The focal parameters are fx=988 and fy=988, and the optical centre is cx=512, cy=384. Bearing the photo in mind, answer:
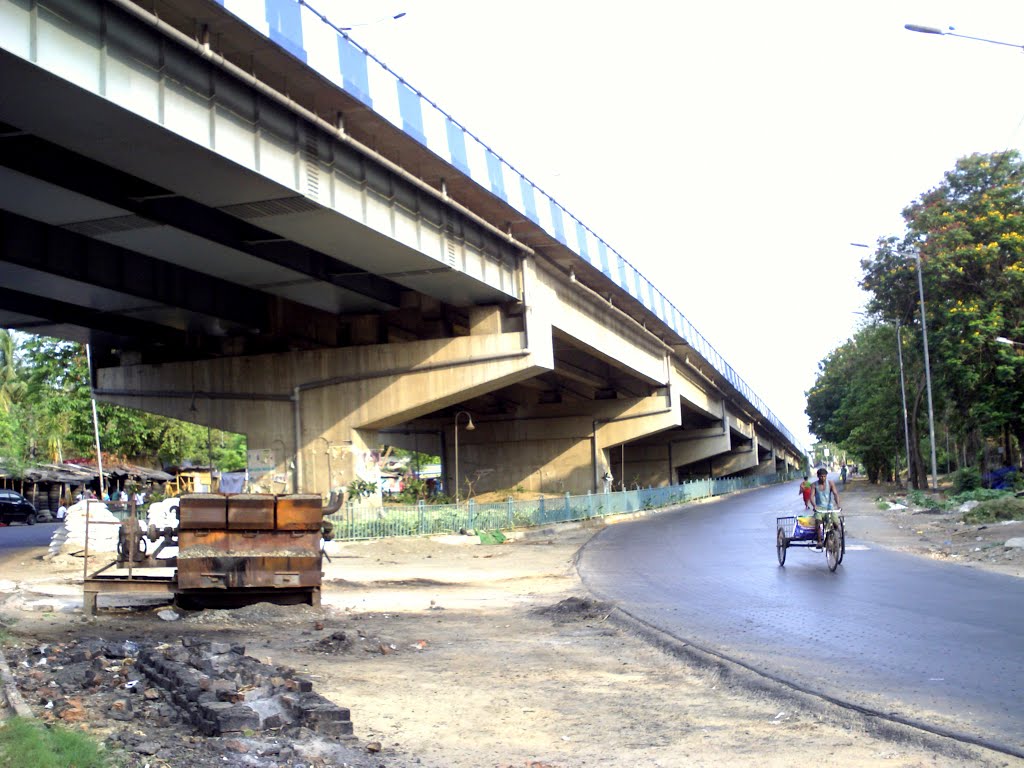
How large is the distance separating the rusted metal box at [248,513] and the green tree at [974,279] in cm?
3155

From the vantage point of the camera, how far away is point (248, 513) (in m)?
13.0

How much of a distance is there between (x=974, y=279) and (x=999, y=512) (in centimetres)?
1859

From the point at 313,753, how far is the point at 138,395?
107ft

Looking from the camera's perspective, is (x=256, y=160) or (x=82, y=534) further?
(x=82, y=534)

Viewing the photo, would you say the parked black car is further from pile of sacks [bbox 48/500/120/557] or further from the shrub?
the shrub

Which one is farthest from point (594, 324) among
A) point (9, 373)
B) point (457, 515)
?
point (9, 373)

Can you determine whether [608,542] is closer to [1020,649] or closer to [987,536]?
[987,536]

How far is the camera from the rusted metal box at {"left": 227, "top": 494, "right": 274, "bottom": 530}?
12938mm

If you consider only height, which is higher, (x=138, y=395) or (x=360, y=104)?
(x=360, y=104)

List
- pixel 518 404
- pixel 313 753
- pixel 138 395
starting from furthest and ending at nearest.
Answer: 1. pixel 518 404
2. pixel 138 395
3. pixel 313 753

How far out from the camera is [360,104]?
2031 cm

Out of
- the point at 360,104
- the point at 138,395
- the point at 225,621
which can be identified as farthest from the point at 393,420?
the point at 225,621

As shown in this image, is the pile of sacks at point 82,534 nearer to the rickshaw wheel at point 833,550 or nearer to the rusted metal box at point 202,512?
the rusted metal box at point 202,512

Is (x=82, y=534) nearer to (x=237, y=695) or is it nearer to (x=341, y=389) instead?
(x=341, y=389)
